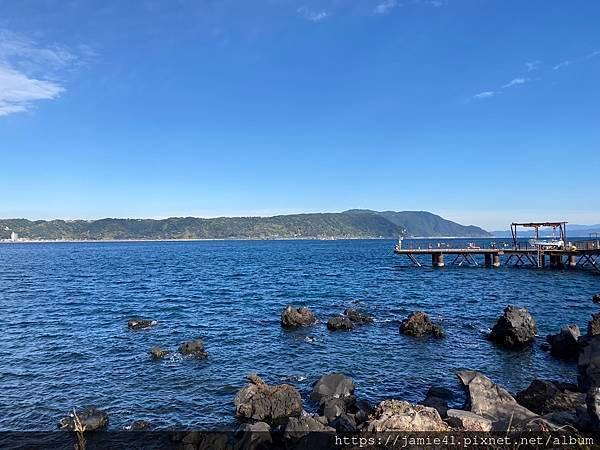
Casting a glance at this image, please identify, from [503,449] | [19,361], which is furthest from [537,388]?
[19,361]

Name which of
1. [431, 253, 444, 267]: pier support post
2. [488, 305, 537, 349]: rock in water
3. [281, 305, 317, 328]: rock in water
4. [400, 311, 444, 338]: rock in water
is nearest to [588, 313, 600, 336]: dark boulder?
[488, 305, 537, 349]: rock in water

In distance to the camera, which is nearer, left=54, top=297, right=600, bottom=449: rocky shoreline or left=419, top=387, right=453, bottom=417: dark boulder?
left=54, top=297, right=600, bottom=449: rocky shoreline

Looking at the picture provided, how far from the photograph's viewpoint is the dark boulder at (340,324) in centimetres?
3494

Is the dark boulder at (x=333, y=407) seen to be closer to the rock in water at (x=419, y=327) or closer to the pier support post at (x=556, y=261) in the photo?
the rock in water at (x=419, y=327)

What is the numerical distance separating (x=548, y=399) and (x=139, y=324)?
3168 cm

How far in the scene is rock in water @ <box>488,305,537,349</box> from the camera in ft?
97.1

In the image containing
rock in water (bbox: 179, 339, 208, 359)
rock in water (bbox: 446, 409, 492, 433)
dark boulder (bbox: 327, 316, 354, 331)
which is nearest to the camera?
rock in water (bbox: 446, 409, 492, 433)

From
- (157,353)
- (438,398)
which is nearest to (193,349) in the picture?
(157,353)

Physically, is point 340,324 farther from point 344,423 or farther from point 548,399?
point 344,423

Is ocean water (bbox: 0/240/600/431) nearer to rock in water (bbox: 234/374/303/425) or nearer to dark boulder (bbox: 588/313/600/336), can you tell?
rock in water (bbox: 234/374/303/425)

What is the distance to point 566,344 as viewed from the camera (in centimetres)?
2709

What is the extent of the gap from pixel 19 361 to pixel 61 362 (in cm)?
295

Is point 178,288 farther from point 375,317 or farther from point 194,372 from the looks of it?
point 194,372

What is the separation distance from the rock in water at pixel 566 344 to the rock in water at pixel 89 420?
27821 millimetres
